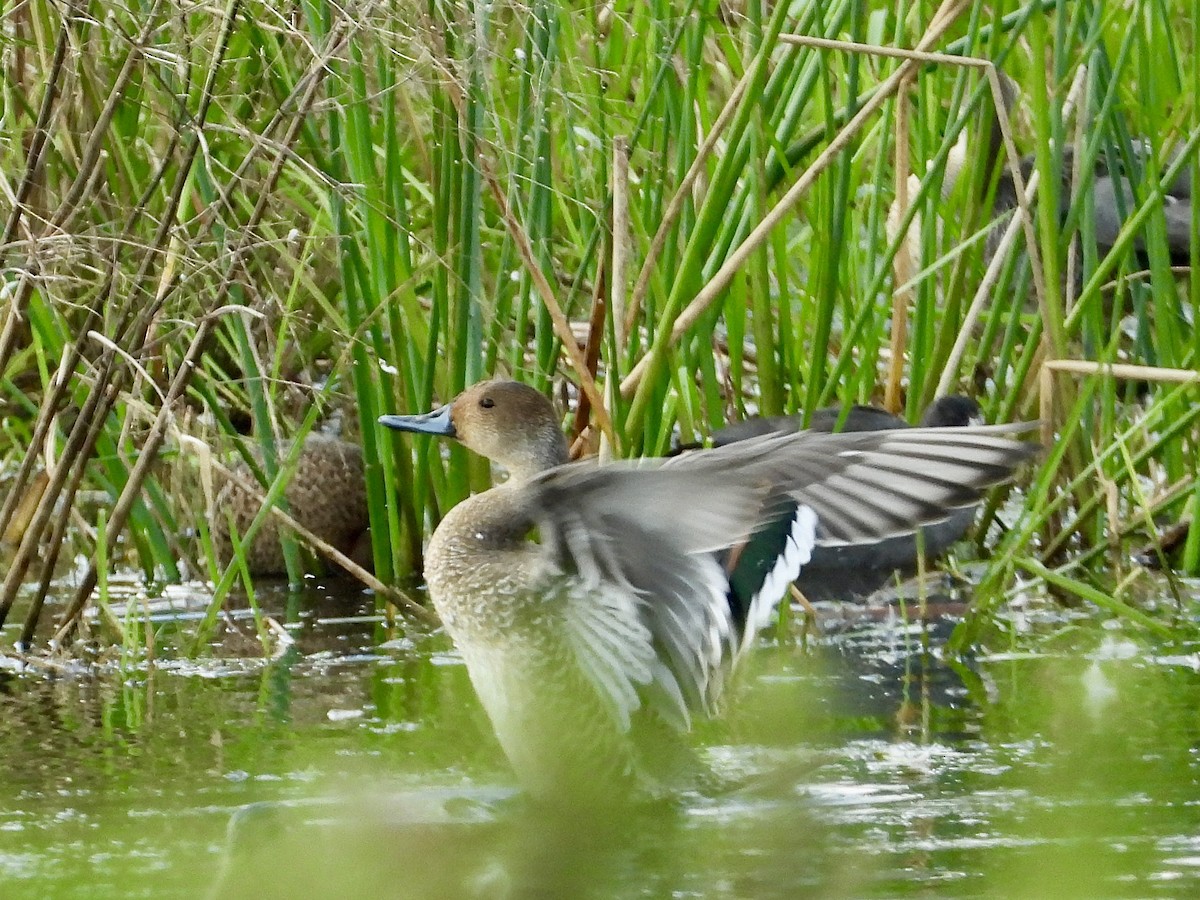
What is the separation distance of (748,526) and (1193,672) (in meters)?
1.51

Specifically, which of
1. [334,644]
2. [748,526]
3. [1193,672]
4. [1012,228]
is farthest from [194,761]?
[1012,228]

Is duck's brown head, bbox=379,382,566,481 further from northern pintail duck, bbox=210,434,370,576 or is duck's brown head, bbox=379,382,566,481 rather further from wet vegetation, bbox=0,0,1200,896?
northern pintail duck, bbox=210,434,370,576

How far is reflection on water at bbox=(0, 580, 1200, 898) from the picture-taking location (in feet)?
4.55

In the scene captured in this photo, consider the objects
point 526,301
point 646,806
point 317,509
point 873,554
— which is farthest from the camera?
point 317,509

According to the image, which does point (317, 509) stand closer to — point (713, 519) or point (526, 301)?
point (526, 301)

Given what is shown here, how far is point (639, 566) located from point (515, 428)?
0.78 m

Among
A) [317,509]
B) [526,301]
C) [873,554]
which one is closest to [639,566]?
[526,301]

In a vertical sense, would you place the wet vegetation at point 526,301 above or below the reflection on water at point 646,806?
above

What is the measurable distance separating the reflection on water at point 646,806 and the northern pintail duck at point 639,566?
12 centimetres

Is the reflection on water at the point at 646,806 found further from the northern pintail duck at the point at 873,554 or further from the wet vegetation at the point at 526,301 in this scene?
the northern pintail duck at the point at 873,554

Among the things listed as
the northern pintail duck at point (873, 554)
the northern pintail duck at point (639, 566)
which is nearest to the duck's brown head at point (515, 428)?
the northern pintail duck at point (639, 566)

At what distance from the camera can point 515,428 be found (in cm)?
338

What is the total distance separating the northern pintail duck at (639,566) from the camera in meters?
2.46

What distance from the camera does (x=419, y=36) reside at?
3.29 meters
